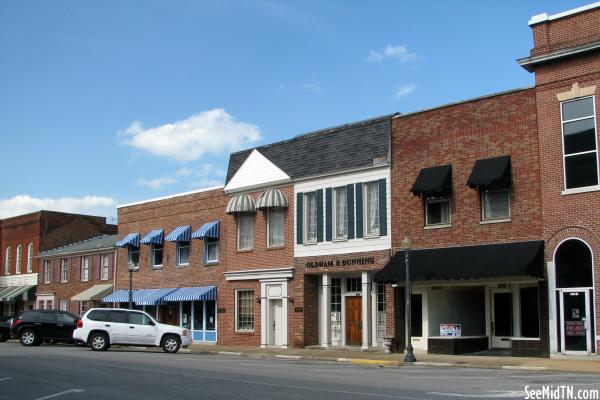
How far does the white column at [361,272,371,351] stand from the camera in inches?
1156

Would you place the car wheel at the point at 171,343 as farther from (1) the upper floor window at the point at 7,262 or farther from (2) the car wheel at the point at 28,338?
(1) the upper floor window at the point at 7,262

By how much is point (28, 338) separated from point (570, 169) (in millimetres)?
23865

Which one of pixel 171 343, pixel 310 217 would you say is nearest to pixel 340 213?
pixel 310 217

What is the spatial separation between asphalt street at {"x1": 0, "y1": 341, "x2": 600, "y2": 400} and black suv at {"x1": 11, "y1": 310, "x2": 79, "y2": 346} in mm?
12117

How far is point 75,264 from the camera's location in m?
49.9

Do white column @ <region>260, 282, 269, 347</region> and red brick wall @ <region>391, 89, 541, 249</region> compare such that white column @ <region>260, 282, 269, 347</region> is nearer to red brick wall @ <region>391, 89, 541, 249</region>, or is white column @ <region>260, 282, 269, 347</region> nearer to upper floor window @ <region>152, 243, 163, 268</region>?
red brick wall @ <region>391, 89, 541, 249</region>

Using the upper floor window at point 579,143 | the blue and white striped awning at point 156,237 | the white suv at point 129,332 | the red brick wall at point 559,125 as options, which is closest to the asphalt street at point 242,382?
the red brick wall at point 559,125

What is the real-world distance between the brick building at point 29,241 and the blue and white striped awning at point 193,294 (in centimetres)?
1987

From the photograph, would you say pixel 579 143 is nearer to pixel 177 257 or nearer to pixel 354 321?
pixel 354 321

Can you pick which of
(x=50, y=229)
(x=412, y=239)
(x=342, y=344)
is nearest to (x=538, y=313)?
(x=412, y=239)

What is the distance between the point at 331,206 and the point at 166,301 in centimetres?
1220

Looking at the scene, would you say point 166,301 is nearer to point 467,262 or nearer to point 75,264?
point 75,264

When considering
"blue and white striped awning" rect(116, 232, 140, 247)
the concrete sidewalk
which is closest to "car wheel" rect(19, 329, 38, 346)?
the concrete sidewalk

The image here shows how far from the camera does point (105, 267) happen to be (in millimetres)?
46625
